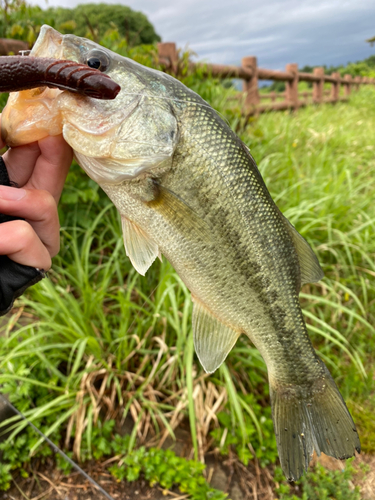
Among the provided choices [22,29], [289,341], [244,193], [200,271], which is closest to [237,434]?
[289,341]

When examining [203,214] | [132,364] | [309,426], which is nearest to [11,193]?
[203,214]

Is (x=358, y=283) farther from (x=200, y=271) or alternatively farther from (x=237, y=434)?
(x=200, y=271)

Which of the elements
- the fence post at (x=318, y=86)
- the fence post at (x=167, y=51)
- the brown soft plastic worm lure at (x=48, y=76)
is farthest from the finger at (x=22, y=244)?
the fence post at (x=318, y=86)

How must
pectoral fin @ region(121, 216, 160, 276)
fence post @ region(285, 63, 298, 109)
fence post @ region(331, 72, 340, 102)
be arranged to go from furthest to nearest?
fence post @ region(331, 72, 340, 102)
fence post @ region(285, 63, 298, 109)
pectoral fin @ region(121, 216, 160, 276)

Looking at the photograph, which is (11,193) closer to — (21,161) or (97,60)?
(21,161)

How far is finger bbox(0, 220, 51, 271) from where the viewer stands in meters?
1.06

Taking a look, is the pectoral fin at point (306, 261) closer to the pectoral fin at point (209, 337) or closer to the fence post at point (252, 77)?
the pectoral fin at point (209, 337)

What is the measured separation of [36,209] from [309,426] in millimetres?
1216

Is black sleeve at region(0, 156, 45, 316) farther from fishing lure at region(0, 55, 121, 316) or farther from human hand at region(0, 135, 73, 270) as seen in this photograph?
fishing lure at region(0, 55, 121, 316)

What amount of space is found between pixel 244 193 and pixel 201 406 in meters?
1.63

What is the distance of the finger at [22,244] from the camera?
3.49 ft

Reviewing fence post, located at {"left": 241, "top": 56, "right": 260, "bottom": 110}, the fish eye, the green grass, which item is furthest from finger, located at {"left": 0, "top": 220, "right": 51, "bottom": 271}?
fence post, located at {"left": 241, "top": 56, "right": 260, "bottom": 110}

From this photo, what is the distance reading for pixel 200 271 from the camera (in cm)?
124

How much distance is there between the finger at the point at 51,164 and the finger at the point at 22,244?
0.19 m
